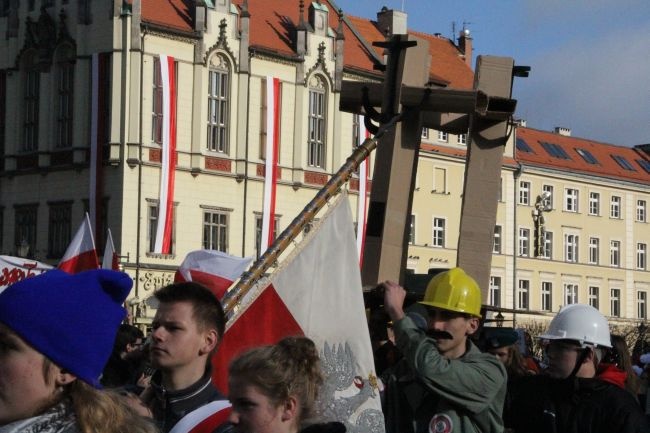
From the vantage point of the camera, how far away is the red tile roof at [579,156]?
76.9m

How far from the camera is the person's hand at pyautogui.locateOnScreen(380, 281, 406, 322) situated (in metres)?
5.99

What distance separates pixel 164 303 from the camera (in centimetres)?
543

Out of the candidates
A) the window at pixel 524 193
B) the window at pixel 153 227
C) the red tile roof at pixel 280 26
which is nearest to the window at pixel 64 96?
the red tile roof at pixel 280 26

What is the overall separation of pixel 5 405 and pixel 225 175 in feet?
166

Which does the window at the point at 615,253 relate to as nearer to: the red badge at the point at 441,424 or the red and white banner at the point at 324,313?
the red and white banner at the point at 324,313

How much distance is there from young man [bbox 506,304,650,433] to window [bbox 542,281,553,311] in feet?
229

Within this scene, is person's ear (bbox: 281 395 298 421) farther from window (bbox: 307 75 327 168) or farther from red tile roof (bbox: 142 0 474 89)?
window (bbox: 307 75 327 168)

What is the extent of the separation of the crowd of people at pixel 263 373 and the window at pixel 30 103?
156 feet

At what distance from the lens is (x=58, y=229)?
5359 cm

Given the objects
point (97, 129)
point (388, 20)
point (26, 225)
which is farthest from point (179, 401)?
point (388, 20)

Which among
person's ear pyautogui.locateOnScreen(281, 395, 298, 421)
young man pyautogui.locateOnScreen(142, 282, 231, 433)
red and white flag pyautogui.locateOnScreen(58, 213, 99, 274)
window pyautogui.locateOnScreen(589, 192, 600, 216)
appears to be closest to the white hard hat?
young man pyautogui.locateOnScreen(142, 282, 231, 433)

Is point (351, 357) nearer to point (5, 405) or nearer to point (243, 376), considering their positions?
point (243, 376)

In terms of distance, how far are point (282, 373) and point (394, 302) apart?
5.64ft

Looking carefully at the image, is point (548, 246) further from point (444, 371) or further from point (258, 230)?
point (444, 371)
